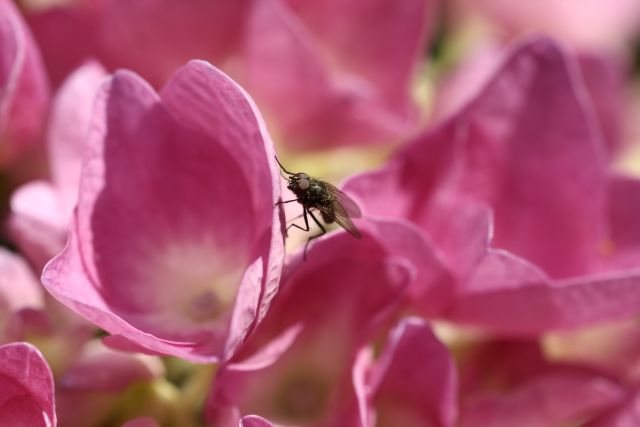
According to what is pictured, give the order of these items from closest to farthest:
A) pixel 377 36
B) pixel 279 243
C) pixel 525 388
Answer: pixel 279 243, pixel 525 388, pixel 377 36

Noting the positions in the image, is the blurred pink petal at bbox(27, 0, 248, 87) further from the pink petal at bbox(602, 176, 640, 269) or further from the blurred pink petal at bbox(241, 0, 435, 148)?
the pink petal at bbox(602, 176, 640, 269)

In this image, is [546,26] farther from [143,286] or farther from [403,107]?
[143,286]

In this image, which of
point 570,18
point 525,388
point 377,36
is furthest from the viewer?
point 570,18

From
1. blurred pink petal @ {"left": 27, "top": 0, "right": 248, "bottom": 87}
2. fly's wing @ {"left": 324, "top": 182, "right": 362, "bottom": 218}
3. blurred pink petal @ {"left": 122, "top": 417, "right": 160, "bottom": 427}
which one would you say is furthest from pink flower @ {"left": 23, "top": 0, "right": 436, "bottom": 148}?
blurred pink petal @ {"left": 122, "top": 417, "right": 160, "bottom": 427}

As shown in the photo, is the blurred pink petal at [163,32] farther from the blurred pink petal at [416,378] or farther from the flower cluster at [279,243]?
the blurred pink petal at [416,378]

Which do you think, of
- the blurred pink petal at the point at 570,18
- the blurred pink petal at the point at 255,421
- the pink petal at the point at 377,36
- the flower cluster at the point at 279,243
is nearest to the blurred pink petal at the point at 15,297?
the flower cluster at the point at 279,243

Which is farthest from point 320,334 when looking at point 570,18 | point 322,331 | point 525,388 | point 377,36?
point 570,18

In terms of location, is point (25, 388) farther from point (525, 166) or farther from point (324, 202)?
point (525, 166)

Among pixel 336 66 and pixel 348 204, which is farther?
pixel 336 66
